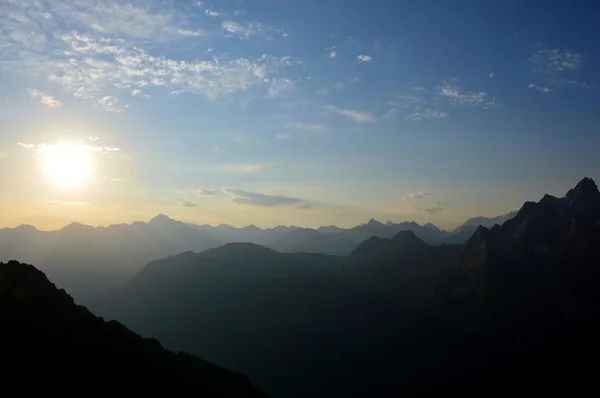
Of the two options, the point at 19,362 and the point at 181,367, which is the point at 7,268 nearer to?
the point at 19,362

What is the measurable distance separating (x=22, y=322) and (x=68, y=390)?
16.8 m

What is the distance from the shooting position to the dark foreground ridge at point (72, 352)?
2707 inches

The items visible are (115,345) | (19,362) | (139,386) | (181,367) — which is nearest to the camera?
(19,362)

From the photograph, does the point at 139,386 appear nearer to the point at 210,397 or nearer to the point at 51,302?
the point at 210,397

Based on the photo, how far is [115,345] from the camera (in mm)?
86625

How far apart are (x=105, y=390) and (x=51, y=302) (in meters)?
22.2

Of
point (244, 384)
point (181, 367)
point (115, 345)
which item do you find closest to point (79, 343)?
point (115, 345)

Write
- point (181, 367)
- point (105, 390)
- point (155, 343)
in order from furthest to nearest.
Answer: point (155, 343), point (181, 367), point (105, 390)

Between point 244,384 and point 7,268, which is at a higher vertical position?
point 7,268

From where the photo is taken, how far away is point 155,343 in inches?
4003

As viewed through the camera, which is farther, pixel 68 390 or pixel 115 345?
pixel 115 345

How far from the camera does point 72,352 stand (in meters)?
75.9

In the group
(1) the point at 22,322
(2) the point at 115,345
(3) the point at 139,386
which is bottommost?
(3) the point at 139,386

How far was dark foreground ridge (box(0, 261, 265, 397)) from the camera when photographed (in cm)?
6875
